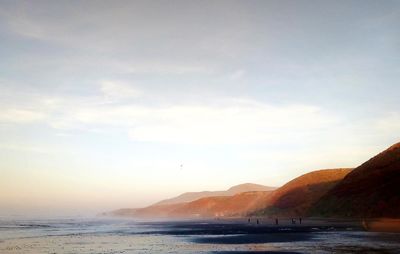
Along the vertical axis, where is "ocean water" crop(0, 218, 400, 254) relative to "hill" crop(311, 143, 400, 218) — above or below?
below

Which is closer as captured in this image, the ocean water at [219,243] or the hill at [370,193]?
the ocean water at [219,243]

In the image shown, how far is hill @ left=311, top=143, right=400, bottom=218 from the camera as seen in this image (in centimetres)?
12175

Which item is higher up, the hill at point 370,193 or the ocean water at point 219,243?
the hill at point 370,193

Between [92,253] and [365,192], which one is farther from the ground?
[365,192]

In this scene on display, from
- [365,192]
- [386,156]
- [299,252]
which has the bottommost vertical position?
[299,252]

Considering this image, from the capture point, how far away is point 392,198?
397 ft

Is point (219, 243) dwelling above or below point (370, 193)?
below

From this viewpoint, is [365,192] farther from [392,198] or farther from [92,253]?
[92,253]

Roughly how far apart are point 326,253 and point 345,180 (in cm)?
12347

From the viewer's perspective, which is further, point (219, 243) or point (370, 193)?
point (370, 193)

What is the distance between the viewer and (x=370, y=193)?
133250mm

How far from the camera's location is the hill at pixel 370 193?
399 ft

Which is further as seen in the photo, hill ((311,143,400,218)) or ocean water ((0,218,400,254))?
hill ((311,143,400,218))

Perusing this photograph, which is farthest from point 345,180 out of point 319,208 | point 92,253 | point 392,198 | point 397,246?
point 92,253
